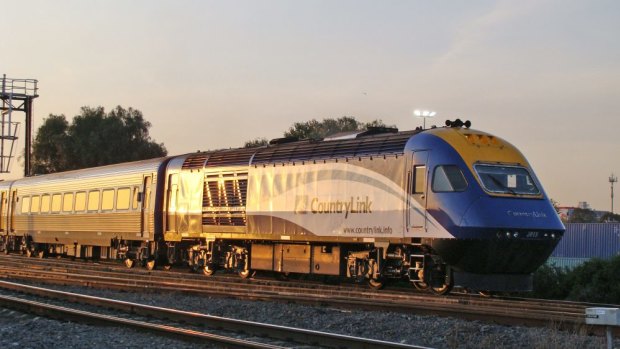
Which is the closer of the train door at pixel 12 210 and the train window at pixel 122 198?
the train window at pixel 122 198

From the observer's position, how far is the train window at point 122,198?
28.0m

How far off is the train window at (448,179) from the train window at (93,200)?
16723mm

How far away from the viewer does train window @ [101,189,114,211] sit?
95.4 feet

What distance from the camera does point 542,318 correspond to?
1265cm

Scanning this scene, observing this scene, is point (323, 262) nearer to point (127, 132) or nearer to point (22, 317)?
point (22, 317)

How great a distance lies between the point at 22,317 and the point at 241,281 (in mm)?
7971

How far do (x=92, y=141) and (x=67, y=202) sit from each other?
41852 mm

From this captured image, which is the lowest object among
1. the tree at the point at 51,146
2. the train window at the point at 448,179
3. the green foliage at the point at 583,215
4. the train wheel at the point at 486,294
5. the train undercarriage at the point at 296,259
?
the train wheel at the point at 486,294

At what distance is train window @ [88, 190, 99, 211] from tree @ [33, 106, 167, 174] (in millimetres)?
42812

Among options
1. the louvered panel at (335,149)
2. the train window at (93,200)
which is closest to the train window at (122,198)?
the train window at (93,200)

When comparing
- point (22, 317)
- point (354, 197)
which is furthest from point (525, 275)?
point (22, 317)

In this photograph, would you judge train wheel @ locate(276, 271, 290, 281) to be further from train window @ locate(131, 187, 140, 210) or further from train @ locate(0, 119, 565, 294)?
train window @ locate(131, 187, 140, 210)

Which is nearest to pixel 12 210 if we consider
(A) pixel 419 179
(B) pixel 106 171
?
(B) pixel 106 171

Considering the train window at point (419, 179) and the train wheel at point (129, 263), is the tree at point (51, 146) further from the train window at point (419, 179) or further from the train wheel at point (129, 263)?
the train window at point (419, 179)
